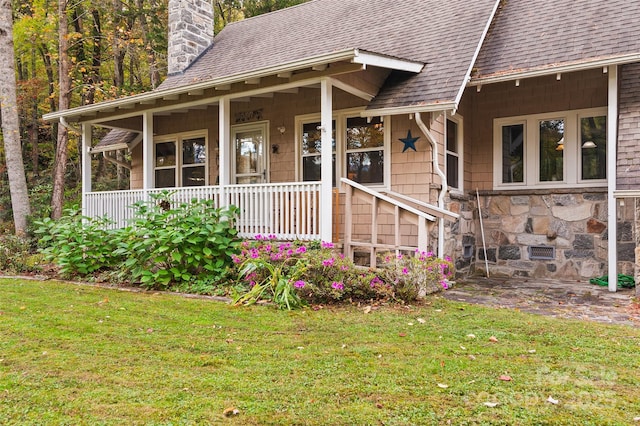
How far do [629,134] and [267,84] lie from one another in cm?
498

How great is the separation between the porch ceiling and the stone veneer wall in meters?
2.29

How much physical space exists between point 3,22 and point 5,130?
253 cm

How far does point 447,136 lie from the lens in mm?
7266

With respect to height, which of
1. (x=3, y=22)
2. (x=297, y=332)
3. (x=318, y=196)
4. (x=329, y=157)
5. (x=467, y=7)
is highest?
(x=3, y=22)

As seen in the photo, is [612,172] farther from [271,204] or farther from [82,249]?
[82,249]

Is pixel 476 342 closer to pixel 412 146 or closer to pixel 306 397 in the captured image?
pixel 306 397

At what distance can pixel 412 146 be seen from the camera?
6777mm

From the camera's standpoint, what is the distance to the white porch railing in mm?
6301

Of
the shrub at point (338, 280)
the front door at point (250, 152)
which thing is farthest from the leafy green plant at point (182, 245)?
the front door at point (250, 152)

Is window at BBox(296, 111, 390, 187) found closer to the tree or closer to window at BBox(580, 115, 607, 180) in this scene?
window at BBox(580, 115, 607, 180)

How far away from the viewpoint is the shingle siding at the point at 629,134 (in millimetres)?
6223

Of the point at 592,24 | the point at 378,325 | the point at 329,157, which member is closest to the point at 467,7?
the point at 592,24

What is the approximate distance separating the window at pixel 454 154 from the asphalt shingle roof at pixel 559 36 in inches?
37.0

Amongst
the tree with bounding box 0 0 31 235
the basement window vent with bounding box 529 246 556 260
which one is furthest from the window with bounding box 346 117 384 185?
the tree with bounding box 0 0 31 235
